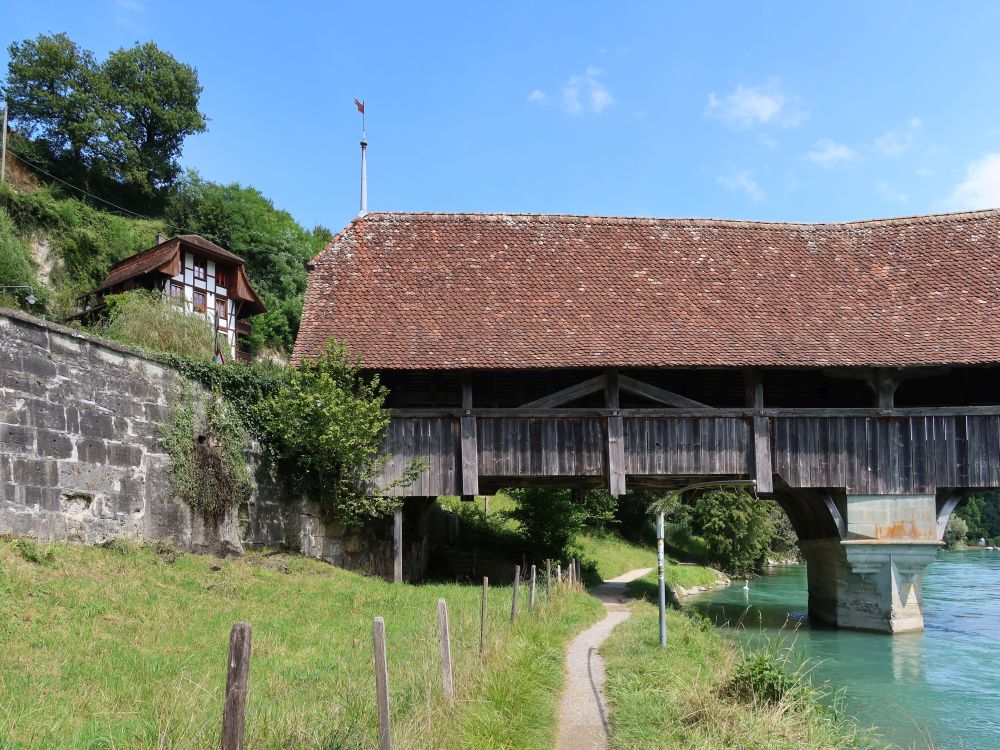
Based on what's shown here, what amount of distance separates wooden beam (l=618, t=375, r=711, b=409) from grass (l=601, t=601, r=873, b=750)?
5.75 meters

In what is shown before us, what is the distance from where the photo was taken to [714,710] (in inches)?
230

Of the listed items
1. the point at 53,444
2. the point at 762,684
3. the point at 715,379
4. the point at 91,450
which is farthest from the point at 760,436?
the point at 53,444

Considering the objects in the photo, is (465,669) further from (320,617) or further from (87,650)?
(320,617)

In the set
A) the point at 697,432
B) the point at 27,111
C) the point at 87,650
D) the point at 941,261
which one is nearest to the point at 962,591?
the point at 941,261

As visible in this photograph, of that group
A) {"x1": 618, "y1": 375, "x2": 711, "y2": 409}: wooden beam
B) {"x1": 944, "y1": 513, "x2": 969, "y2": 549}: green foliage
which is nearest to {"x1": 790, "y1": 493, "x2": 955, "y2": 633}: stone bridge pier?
{"x1": 618, "y1": 375, "x2": 711, "y2": 409}: wooden beam

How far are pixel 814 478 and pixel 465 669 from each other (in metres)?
9.38

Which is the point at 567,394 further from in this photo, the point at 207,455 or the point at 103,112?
the point at 103,112

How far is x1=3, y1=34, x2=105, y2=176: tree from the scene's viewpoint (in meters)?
32.6

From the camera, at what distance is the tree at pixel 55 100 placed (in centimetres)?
3256

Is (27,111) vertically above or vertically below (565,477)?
above

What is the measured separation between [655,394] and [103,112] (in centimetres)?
3088

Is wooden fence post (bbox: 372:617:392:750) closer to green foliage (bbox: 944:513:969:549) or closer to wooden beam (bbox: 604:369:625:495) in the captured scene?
wooden beam (bbox: 604:369:625:495)

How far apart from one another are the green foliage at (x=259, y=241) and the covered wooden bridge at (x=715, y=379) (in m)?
18.4

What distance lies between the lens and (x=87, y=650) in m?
6.29
